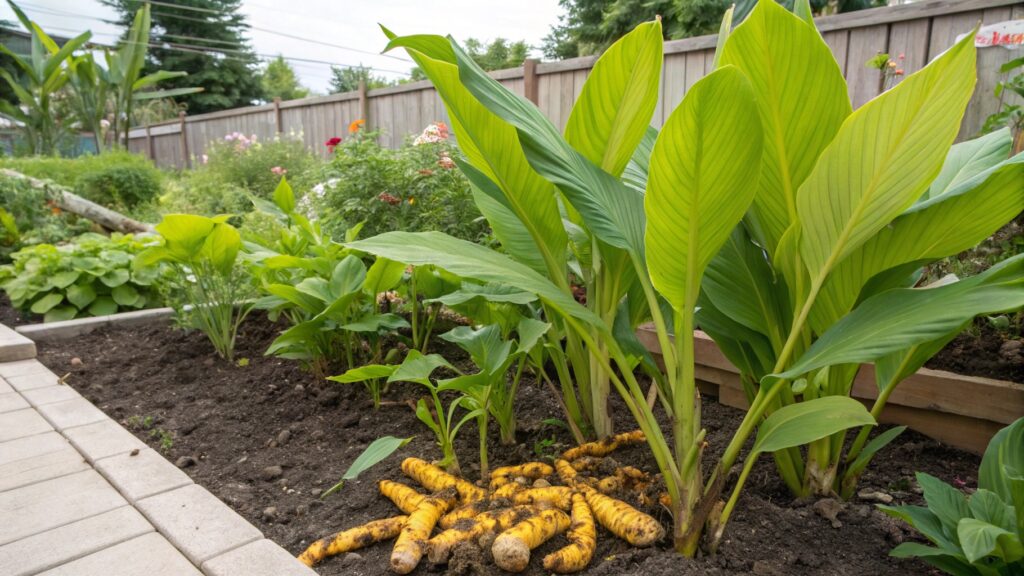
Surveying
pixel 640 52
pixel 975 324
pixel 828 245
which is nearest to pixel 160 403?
pixel 640 52

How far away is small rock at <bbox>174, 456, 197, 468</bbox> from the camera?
201cm

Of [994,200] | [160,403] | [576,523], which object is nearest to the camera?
[994,200]

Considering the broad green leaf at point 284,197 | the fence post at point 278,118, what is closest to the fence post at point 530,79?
the broad green leaf at point 284,197

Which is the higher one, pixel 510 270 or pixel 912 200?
pixel 912 200

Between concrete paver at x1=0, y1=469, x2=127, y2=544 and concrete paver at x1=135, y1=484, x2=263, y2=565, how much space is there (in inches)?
5.8

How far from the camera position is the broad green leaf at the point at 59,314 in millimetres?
3984

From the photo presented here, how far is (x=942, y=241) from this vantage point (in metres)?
1.21

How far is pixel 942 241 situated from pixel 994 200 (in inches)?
4.5

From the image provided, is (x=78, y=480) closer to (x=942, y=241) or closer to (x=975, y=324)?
(x=942, y=241)

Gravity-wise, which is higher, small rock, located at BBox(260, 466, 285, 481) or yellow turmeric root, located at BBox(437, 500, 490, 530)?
yellow turmeric root, located at BBox(437, 500, 490, 530)

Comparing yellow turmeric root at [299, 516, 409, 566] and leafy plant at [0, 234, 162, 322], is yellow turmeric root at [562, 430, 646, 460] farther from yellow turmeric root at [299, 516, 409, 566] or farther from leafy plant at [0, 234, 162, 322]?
leafy plant at [0, 234, 162, 322]

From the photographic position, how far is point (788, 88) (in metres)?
1.17

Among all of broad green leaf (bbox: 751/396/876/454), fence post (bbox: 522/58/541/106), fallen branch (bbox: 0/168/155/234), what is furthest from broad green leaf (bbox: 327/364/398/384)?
fallen branch (bbox: 0/168/155/234)

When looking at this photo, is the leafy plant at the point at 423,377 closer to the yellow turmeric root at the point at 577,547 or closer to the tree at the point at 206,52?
the yellow turmeric root at the point at 577,547
